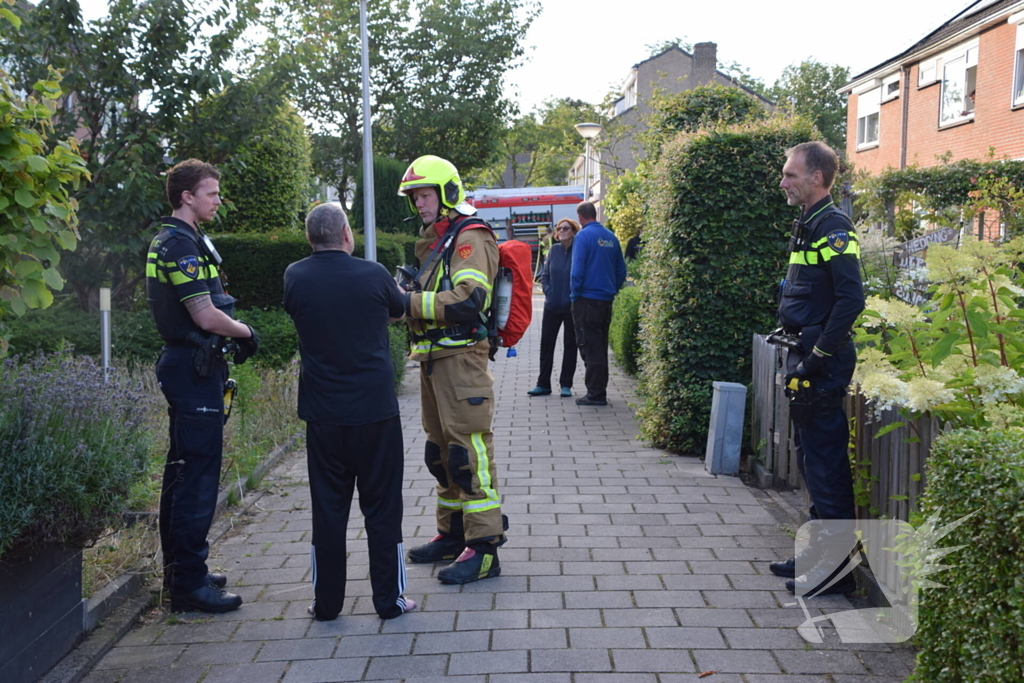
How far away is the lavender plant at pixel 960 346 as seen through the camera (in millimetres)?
3674

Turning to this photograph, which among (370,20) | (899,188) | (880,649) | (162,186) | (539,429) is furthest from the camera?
(370,20)

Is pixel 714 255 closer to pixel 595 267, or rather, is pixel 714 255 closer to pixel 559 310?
pixel 595 267

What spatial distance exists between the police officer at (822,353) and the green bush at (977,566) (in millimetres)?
1337

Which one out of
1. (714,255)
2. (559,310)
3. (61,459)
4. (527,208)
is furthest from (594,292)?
(527,208)

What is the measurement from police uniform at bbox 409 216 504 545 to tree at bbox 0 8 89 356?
1.63 meters

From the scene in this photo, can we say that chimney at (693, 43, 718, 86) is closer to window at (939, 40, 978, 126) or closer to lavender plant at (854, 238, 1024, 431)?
window at (939, 40, 978, 126)

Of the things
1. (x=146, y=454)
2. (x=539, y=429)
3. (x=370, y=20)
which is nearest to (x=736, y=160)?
(x=539, y=429)

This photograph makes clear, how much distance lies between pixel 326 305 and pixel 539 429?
200 inches

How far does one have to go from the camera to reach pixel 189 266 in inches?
172

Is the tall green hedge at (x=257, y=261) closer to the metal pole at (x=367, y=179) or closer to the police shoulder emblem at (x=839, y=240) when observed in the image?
the metal pole at (x=367, y=179)

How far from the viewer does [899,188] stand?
1969 cm

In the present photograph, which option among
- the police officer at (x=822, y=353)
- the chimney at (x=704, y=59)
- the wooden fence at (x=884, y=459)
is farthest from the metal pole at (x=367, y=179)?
the chimney at (x=704, y=59)

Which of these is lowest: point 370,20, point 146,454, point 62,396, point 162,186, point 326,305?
point 146,454

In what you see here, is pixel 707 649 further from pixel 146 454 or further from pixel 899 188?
pixel 899 188
